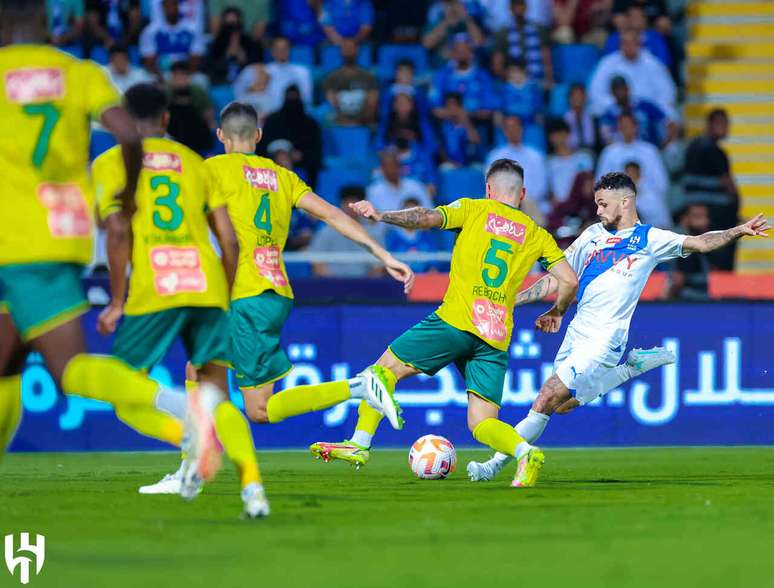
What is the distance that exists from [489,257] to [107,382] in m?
3.58

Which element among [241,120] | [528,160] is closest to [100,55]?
[528,160]

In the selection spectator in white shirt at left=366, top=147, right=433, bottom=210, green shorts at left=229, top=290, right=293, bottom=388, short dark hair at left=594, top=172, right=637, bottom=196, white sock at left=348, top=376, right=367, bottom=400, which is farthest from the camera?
spectator in white shirt at left=366, top=147, right=433, bottom=210

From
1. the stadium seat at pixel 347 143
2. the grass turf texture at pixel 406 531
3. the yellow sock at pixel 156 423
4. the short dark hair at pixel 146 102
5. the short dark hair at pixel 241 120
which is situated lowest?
the grass turf texture at pixel 406 531

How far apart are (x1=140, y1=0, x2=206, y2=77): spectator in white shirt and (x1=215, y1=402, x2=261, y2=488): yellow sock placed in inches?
478

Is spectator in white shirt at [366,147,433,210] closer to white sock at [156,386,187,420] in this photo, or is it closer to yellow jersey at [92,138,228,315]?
yellow jersey at [92,138,228,315]

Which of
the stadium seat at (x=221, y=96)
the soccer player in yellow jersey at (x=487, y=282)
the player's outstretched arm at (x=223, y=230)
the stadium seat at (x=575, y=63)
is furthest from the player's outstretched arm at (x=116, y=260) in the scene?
the stadium seat at (x=575, y=63)

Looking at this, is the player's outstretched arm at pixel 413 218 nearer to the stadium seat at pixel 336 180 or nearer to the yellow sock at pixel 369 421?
the yellow sock at pixel 369 421

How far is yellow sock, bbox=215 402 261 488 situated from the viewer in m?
7.09

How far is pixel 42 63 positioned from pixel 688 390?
9.03m

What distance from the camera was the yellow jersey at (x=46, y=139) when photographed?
22.8 ft

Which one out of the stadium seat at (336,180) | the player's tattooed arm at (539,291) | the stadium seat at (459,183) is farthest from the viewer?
the stadium seat at (336,180)

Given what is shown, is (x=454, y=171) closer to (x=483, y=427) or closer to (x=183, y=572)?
(x=483, y=427)

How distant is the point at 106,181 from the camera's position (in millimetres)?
8203

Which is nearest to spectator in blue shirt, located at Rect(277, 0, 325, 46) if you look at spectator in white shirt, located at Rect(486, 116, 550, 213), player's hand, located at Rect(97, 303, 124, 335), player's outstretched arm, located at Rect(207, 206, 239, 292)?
spectator in white shirt, located at Rect(486, 116, 550, 213)
